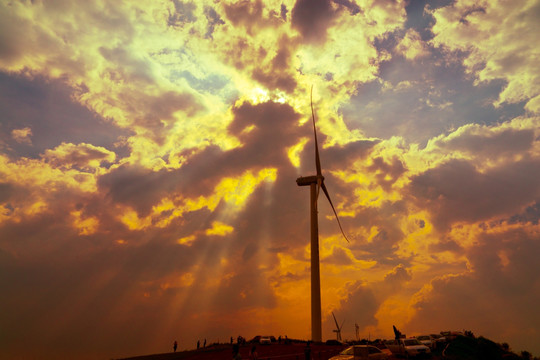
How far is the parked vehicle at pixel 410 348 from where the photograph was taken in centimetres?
3966

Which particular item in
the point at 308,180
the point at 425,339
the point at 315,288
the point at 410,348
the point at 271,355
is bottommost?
the point at 271,355

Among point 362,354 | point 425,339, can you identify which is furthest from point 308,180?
point 362,354

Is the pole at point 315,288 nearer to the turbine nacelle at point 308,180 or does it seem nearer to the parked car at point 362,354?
the turbine nacelle at point 308,180

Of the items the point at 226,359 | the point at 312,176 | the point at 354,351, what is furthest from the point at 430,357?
the point at 312,176

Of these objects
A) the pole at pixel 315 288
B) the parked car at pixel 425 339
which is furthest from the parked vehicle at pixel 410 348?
the pole at pixel 315 288

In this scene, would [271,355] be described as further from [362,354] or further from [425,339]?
[425,339]

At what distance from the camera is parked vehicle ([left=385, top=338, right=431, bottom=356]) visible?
39.7 meters

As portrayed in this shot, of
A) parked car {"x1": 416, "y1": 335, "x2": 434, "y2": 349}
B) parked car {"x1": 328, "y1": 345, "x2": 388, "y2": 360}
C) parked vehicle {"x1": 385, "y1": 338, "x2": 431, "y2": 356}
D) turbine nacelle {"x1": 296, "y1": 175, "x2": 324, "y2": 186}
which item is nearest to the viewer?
parked car {"x1": 328, "y1": 345, "x2": 388, "y2": 360}

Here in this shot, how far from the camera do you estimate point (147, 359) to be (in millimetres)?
59156

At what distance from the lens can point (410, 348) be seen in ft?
132

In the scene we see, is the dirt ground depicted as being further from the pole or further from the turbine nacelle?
the turbine nacelle

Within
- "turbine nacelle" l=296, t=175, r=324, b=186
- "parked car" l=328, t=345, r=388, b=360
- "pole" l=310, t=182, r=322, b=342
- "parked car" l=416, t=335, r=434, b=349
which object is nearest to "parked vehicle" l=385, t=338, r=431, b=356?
"parked car" l=328, t=345, r=388, b=360

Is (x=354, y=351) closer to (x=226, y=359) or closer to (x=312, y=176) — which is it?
(x=226, y=359)

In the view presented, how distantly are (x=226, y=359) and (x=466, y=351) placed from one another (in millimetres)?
30935
